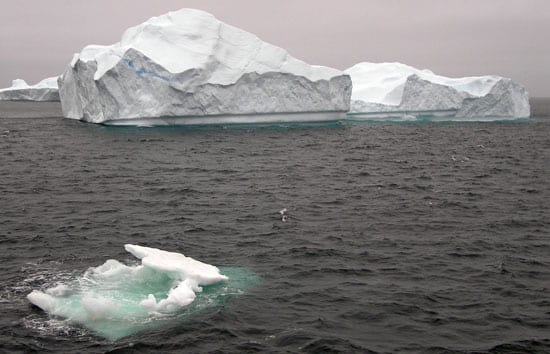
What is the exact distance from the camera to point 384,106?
49.4 meters

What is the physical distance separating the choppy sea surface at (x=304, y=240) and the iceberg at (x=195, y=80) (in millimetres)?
9398

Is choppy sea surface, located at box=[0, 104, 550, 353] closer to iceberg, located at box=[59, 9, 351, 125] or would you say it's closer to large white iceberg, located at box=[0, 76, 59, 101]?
iceberg, located at box=[59, 9, 351, 125]

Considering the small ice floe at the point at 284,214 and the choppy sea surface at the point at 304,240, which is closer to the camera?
the choppy sea surface at the point at 304,240

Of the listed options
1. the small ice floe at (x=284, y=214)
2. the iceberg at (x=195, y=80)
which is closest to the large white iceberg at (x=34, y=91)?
the iceberg at (x=195, y=80)

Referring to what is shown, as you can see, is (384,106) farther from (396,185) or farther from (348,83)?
(396,185)

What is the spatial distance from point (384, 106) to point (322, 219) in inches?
1454

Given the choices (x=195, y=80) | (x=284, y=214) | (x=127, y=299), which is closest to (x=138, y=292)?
(x=127, y=299)

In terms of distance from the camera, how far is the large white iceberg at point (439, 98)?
46969 mm

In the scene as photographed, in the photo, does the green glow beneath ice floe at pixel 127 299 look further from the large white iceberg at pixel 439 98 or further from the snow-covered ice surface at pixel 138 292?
the large white iceberg at pixel 439 98

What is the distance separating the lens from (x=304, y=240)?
1234cm

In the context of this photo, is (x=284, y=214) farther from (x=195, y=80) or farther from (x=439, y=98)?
(x=439, y=98)

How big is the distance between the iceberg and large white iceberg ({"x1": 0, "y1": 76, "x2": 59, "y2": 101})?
47.5 meters

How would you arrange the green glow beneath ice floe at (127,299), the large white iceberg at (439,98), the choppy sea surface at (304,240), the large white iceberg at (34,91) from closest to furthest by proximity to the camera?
the choppy sea surface at (304,240)
the green glow beneath ice floe at (127,299)
the large white iceberg at (439,98)
the large white iceberg at (34,91)

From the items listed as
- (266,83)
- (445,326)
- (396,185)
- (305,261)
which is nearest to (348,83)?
(266,83)
